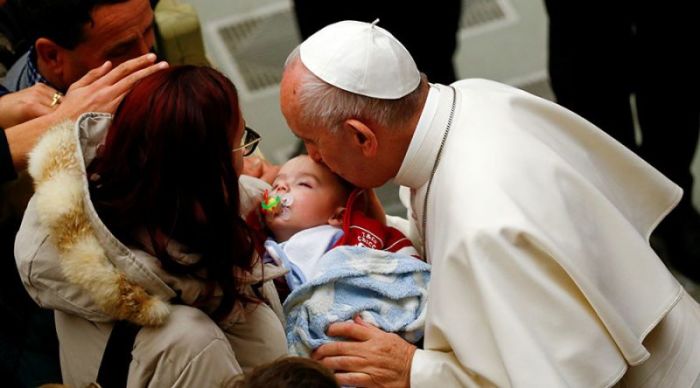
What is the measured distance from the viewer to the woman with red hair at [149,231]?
2.15 meters

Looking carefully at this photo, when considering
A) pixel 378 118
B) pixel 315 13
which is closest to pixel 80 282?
pixel 378 118

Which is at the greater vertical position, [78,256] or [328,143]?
[78,256]

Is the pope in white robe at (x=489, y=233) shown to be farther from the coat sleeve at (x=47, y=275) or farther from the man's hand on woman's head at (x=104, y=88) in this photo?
the coat sleeve at (x=47, y=275)

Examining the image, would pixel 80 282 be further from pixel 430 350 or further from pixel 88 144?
pixel 430 350

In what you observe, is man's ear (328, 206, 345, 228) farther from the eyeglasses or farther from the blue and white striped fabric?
the eyeglasses

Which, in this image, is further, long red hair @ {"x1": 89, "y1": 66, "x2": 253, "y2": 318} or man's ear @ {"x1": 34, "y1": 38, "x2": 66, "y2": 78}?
man's ear @ {"x1": 34, "y1": 38, "x2": 66, "y2": 78}

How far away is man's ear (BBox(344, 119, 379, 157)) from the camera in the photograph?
2.59 meters

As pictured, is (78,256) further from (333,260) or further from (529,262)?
(529,262)

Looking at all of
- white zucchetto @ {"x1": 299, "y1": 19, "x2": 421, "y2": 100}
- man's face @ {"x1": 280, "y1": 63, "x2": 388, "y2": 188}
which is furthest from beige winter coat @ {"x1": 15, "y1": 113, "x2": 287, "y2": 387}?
white zucchetto @ {"x1": 299, "y1": 19, "x2": 421, "y2": 100}

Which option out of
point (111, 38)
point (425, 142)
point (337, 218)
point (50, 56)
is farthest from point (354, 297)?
point (50, 56)

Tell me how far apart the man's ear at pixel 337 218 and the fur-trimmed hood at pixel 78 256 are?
672 millimetres

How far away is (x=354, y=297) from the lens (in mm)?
2670

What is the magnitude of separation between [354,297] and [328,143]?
0.38 metres

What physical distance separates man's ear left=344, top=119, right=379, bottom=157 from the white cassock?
0.10 m
